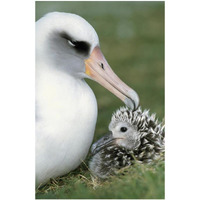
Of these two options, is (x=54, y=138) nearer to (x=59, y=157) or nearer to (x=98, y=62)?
(x=59, y=157)

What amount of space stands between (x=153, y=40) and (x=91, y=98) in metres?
2.23

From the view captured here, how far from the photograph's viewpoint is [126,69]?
5.51 meters

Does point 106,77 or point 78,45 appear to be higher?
point 78,45

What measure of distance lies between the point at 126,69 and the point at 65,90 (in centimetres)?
241

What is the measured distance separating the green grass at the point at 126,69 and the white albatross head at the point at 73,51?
22 centimetres

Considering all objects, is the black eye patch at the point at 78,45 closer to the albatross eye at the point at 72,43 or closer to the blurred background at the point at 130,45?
the albatross eye at the point at 72,43

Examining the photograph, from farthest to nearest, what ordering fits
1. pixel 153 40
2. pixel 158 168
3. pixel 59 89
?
pixel 153 40 → pixel 59 89 → pixel 158 168

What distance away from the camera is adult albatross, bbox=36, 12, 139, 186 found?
306 cm

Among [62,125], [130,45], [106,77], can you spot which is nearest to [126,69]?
[130,45]

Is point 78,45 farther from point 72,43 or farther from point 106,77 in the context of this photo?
point 106,77

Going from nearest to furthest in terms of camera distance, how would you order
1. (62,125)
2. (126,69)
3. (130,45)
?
1. (62,125)
2. (126,69)
3. (130,45)
